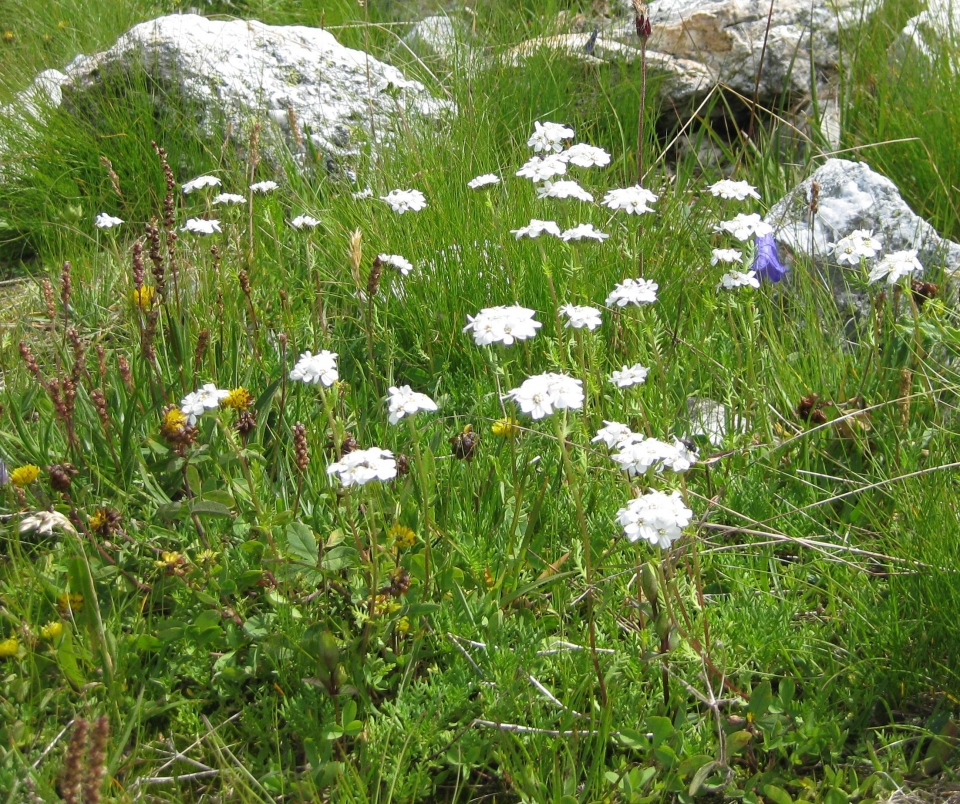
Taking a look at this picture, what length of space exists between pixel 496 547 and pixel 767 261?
3.73 ft

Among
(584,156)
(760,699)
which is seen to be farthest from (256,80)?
(760,699)

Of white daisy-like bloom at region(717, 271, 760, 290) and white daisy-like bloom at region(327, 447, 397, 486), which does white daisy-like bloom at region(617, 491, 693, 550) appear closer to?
white daisy-like bloom at region(327, 447, 397, 486)

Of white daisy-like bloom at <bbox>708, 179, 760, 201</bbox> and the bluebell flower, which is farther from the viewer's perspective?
the bluebell flower

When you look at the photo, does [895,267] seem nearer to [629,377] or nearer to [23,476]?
[629,377]

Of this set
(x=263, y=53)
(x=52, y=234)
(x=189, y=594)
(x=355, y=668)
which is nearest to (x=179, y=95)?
(x=263, y=53)

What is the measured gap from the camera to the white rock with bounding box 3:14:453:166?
3.77 metres

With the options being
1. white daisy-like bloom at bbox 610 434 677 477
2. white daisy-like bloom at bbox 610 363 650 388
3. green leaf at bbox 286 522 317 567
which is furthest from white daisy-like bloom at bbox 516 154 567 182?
green leaf at bbox 286 522 317 567

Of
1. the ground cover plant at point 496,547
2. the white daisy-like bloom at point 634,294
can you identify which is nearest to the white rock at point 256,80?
the ground cover plant at point 496,547

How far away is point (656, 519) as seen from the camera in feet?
4.03

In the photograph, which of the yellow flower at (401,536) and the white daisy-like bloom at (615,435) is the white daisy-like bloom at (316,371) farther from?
the white daisy-like bloom at (615,435)

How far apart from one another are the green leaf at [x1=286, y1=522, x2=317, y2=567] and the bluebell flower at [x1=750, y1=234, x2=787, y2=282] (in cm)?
137

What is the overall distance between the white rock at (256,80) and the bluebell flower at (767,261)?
175cm

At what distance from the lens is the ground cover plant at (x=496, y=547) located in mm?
1402

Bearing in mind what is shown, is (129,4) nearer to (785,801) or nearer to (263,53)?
(263,53)
